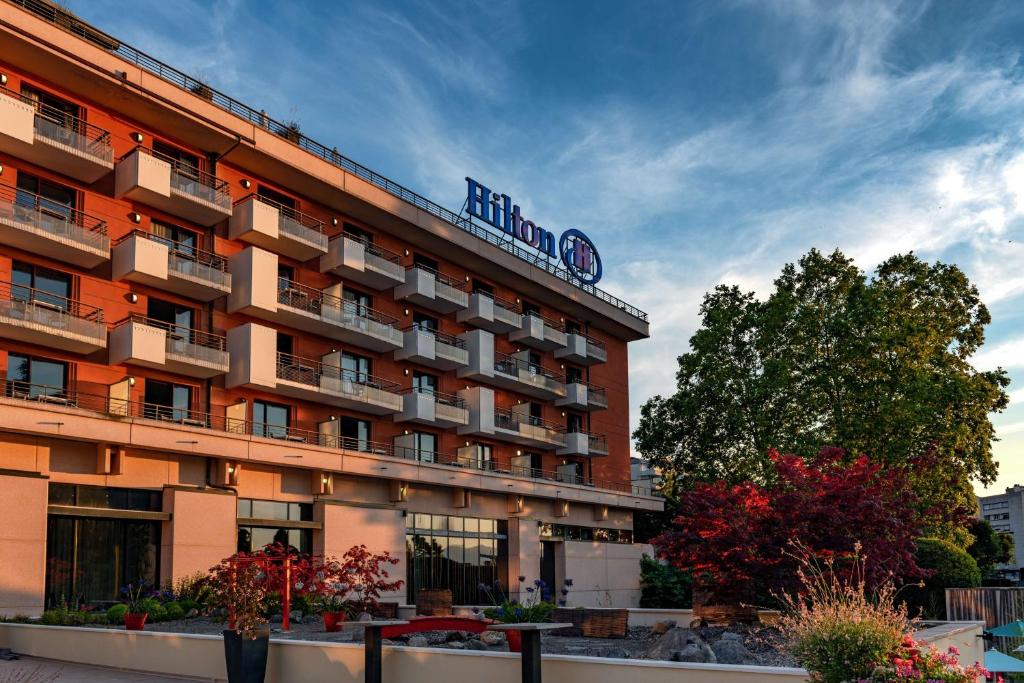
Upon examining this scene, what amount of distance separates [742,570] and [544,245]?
108 ft

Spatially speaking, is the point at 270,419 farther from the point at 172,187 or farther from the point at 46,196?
the point at 46,196

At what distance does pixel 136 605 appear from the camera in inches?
947

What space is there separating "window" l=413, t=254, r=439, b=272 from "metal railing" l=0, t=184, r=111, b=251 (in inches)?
614

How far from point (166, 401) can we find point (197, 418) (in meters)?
1.14

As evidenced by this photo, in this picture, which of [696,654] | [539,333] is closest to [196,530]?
[696,654]

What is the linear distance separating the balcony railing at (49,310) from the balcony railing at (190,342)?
104cm

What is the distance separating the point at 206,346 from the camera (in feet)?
108

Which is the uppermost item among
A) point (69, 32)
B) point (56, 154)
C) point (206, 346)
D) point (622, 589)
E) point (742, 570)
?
point (69, 32)

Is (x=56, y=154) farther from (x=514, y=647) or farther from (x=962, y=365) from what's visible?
(x=962, y=365)

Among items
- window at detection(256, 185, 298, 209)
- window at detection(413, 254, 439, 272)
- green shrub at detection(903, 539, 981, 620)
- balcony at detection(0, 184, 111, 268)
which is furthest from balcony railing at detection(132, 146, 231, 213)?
green shrub at detection(903, 539, 981, 620)

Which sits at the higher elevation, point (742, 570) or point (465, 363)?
point (465, 363)

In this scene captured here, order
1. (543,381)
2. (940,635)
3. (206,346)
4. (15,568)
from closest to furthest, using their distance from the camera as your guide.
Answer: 1. (940,635)
2. (15,568)
3. (206,346)
4. (543,381)

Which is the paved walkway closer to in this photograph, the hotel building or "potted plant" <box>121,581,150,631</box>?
"potted plant" <box>121,581,150,631</box>

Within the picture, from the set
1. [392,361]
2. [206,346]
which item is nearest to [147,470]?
[206,346]
